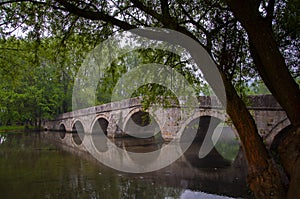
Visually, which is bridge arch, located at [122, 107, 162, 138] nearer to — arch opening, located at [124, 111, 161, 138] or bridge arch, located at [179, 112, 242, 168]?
arch opening, located at [124, 111, 161, 138]

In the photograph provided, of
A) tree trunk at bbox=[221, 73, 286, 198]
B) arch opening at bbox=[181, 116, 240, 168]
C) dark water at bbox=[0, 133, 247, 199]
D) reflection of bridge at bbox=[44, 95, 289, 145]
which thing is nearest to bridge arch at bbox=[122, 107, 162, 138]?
reflection of bridge at bbox=[44, 95, 289, 145]

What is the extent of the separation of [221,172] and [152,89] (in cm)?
395

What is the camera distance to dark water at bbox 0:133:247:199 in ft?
17.3

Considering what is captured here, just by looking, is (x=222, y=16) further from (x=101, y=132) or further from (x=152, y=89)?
(x=101, y=132)

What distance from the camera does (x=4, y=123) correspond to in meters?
25.7

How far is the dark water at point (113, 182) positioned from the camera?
5.27m

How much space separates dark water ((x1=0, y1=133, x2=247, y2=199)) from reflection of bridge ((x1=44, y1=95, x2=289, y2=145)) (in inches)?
57.9

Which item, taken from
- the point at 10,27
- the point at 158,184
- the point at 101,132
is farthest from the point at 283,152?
the point at 101,132

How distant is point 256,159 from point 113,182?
4.34 m

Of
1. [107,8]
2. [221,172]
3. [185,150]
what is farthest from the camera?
[185,150]

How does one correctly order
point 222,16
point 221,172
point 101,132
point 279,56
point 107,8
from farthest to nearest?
point 101,132
point 221,172
point 107,8
point 222,16
point 279,56

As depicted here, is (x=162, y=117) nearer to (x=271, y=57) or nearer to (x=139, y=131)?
(x=139, y=131)

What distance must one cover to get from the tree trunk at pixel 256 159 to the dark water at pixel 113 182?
2.77 meters


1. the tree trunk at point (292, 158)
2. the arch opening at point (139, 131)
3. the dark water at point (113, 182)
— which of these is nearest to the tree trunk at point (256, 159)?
the tree trunk at point (292, 158)
